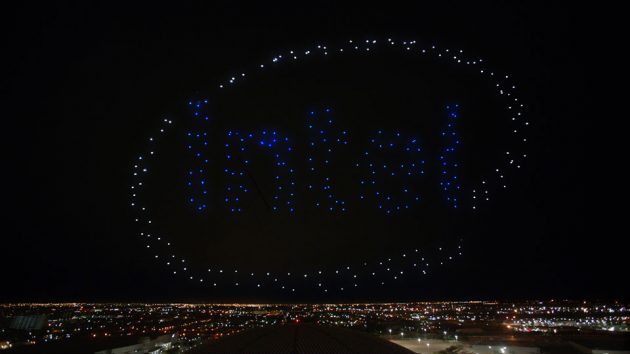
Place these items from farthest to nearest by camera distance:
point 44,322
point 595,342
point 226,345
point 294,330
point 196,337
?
1. point 44,322
2. point 196,337
3. point 595,342
4. point 294,330
5. point 226,345

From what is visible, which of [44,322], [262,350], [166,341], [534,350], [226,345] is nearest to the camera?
[262,350]

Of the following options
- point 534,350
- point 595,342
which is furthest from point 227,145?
point 595,342

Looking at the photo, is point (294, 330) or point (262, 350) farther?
point (294, 330)

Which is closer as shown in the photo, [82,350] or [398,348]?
[398,348]

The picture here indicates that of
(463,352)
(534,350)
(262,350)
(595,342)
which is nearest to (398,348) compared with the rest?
(262,350)

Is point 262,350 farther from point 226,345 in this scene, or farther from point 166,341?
point 166,341

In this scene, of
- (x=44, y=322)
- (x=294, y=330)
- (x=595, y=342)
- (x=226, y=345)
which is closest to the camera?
(x=226, y=345)

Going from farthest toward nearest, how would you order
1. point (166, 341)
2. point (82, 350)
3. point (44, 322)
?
point (44, 322), point (166, 341), point (82, 350)

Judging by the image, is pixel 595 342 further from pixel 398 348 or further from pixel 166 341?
pixel 166 341

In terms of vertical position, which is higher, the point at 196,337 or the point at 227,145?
the point at 227,145
